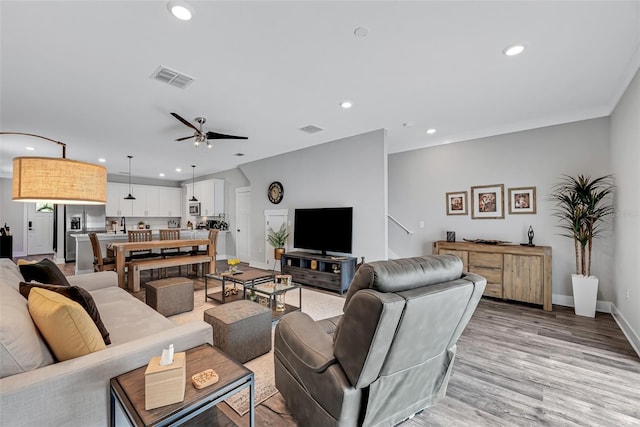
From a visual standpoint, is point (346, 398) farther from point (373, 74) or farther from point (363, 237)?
point (363, 237)

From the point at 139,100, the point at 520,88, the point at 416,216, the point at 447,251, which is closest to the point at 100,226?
the point at 139,100

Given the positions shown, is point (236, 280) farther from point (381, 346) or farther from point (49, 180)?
point (381, 346)

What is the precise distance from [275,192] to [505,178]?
4.42m

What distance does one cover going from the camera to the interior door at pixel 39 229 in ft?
28.9

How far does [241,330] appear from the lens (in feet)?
7.59

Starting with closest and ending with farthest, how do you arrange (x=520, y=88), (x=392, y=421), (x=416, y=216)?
1. (x=392, y=421)
2. (x=520, y=88)
3. (x=416, y=216)

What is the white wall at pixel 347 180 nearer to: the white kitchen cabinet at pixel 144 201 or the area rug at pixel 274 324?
the area rug at pixel 274 324

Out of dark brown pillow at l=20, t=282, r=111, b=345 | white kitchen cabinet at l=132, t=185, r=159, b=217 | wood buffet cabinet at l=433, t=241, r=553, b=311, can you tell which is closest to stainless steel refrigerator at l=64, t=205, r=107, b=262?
white kitchen cabinet at l=132, t=185, r=159, b=217

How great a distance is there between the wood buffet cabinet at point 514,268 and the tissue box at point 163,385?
14.1 feet

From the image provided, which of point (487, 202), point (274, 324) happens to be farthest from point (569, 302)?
point (274, 324)

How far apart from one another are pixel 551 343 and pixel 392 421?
2299mm

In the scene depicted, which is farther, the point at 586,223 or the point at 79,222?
the point at 79,222

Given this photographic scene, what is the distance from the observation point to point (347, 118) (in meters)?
3.89

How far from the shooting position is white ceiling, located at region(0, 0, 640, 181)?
189cm
